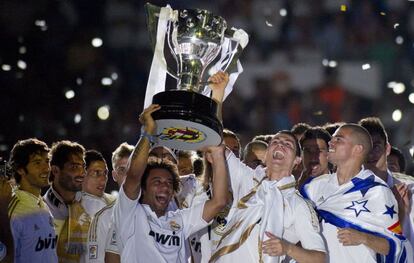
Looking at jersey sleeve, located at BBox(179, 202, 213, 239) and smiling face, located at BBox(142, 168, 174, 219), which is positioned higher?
smiling face, located at BBox(142, 168, 174, 219)

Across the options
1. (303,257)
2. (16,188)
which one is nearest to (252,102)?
(16,188)

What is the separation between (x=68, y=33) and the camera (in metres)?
7.80

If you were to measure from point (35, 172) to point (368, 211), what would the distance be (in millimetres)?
1952

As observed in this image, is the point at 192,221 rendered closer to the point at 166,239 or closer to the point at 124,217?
the point at 166,239

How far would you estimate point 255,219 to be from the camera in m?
3.74

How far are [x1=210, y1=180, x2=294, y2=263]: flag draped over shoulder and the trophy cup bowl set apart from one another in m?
0.36

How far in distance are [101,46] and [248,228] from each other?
464cm

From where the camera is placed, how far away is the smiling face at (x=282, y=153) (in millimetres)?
3803

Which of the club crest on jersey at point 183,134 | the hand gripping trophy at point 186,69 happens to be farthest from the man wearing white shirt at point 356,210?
the club crest on jersey at point 183,134

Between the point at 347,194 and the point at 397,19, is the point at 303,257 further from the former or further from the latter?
the point at 397,19

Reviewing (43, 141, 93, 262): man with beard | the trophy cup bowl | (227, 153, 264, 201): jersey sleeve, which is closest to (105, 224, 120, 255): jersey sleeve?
the trophy cup bowl

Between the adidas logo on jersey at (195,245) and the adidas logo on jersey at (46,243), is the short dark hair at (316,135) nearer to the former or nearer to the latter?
the adidas logo on jersey at (195,245)

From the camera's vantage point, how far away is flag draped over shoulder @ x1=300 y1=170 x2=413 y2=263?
3.88 m

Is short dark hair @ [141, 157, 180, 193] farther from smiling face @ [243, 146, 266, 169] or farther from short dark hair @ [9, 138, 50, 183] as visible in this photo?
smiling face @ [243, 146, 266, 169]
